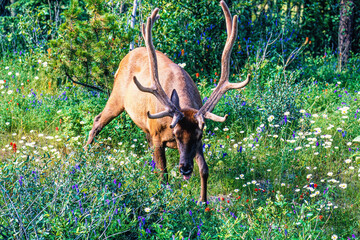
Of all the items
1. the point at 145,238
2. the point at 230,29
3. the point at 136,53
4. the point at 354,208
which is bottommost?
the point at 354,208

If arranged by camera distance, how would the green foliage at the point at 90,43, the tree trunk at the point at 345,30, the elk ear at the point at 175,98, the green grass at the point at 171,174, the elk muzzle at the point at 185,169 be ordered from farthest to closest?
the tree trunk at the point at 345,30 → the green foliage at the point at 90,43 → the elk ear at the point at 175,98 → the elk muzzle at the point at 185,169 → the green grass at the point at 171,174

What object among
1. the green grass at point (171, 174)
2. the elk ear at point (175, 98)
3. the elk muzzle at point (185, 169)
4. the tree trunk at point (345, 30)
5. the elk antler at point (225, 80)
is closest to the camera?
the green grass at point (171, 174)

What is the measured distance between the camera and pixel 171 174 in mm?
4164

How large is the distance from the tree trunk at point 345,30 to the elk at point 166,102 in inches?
208

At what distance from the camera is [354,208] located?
4703mm

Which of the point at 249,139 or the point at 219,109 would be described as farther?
the point at 219,109

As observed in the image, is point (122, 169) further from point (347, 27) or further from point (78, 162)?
point (347, 27)

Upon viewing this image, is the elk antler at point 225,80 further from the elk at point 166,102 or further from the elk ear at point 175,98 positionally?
the elk ear at point 175,98

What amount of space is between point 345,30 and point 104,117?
604cm

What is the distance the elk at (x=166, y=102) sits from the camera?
4430 millimetres

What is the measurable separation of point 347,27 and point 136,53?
5.61 metres

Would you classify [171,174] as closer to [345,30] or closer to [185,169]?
[185,169]

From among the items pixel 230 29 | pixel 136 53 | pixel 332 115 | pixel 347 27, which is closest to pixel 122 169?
pixel 230 29

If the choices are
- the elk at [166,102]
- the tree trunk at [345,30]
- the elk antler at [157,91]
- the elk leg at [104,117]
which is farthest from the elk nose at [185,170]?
the tree trunk at [345,30]
